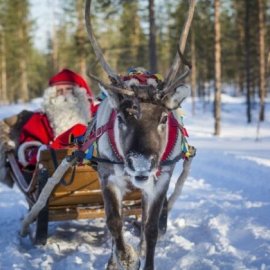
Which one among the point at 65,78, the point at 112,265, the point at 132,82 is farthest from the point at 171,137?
→ the point at 65,78

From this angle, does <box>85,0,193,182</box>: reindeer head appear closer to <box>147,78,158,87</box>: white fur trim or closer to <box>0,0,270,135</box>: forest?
<box>147,78,158,87</box>: white fur trim

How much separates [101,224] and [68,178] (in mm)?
1195

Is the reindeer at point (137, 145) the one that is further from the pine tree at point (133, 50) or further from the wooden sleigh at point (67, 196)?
the pine tree at point (133, 50)

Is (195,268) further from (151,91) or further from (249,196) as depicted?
(249,196)

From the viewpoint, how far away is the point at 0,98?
2149 inches

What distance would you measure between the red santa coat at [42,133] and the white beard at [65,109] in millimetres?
83

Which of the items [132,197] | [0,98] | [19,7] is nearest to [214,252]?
[132,197]

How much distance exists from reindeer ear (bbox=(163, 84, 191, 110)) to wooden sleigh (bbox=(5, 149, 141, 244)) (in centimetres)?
155

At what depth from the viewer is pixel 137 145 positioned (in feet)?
12.2

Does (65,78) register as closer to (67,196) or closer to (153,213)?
(67,196)

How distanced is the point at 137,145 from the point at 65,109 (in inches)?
111

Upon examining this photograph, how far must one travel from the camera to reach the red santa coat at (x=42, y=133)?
6102 millimetres

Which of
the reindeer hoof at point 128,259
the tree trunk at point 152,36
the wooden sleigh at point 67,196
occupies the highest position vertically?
the tree trunk at point 152,36

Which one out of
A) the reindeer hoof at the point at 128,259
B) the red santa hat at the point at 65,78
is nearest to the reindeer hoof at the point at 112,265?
the reindeer hoof at the point at 128,259
